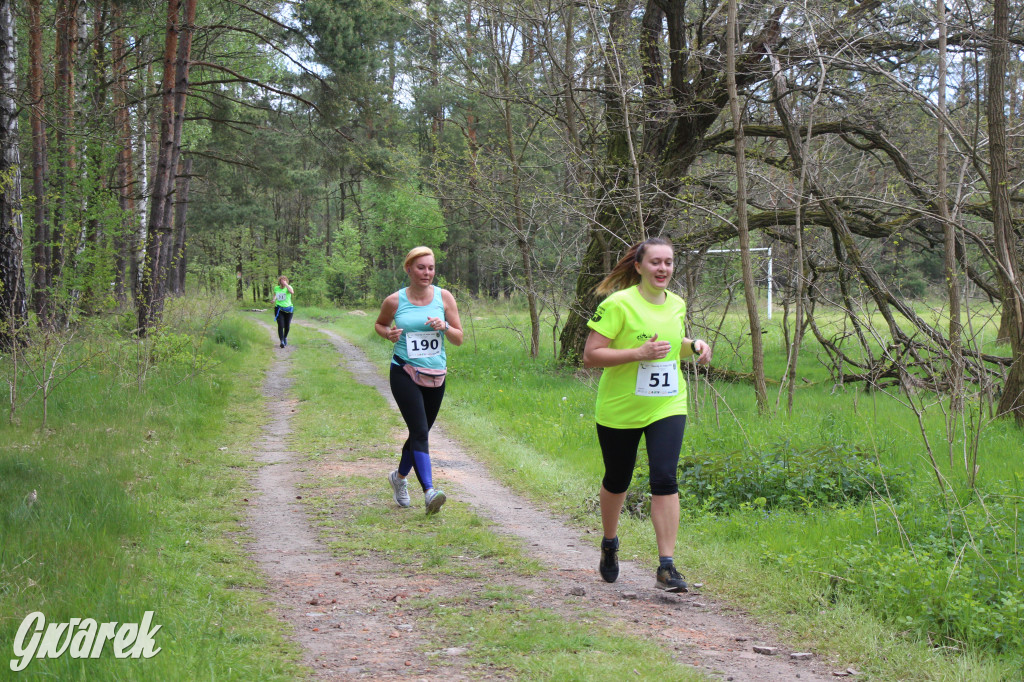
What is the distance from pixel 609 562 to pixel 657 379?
1.18 metres

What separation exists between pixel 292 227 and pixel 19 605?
207 feet

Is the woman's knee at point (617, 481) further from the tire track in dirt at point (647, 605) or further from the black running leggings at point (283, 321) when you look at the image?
the black running leggings at point (283, 321)

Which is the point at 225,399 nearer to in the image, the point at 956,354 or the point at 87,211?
the point at 87,211

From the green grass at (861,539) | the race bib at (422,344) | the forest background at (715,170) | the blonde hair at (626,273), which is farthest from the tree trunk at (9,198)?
the blonde hair at (626,273)

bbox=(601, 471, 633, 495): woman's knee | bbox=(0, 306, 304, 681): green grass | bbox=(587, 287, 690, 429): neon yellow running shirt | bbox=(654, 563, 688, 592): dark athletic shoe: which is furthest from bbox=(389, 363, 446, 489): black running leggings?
Result: bbox=(654, 563, 688, 592): dark athletic shoe

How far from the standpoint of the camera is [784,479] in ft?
21.3

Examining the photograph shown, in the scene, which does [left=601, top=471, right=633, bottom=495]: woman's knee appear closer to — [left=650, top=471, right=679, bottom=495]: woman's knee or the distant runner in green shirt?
[left=650, top=471, right=679, bottom=495]: woman's knee

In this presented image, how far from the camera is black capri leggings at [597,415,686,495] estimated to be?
15.5 feet

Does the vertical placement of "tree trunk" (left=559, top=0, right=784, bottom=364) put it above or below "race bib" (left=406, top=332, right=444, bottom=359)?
above

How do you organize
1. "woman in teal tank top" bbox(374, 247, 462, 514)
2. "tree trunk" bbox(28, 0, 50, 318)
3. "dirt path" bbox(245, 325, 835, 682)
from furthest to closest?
"tree trunk" bbox(28, 0, 50, 318)
"woman in teal tank top" bbox(374, 247, 462, 514)
"dirt path" bbox(245, 325, 835, 682)

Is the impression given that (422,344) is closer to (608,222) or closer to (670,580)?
(670,580)

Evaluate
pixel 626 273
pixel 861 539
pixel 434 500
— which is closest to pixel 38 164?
pixel 434 500

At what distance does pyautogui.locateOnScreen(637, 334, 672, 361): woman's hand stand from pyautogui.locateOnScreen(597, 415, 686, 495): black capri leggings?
1.35 ft

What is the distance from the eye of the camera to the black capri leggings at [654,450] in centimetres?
472
